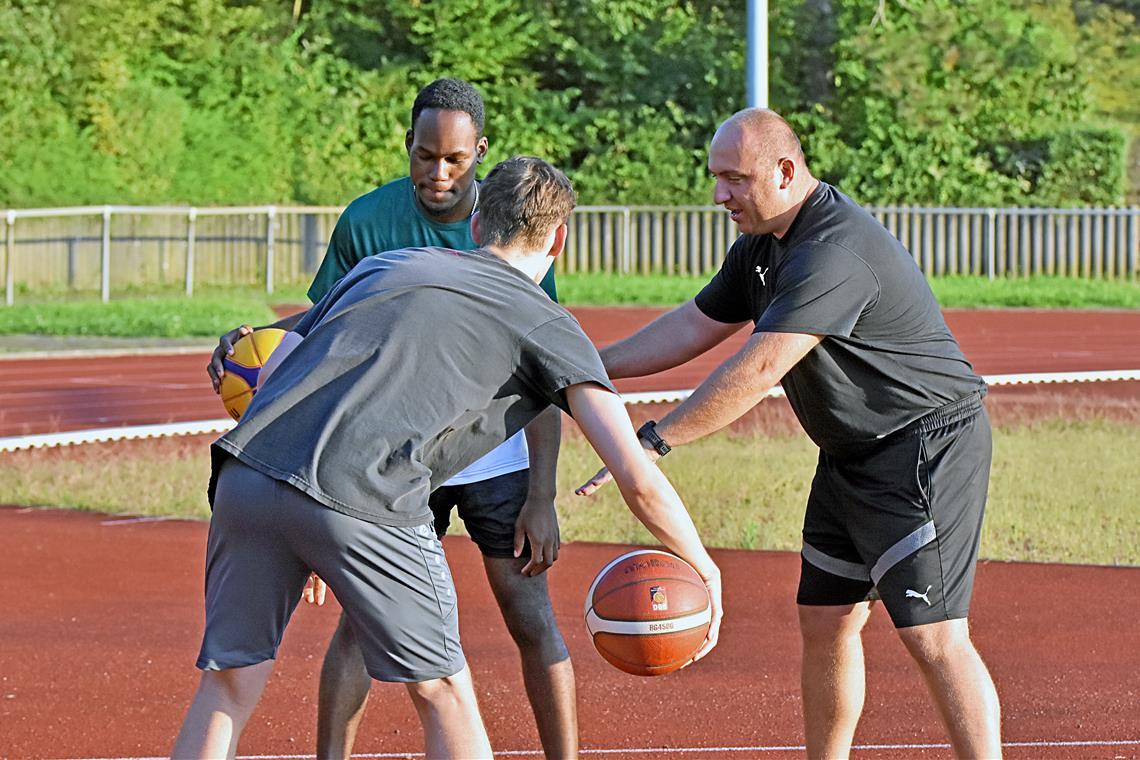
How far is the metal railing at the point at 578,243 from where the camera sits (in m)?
28.0

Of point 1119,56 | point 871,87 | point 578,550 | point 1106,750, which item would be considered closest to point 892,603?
point 1106,750

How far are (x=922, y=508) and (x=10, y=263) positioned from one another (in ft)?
77.3

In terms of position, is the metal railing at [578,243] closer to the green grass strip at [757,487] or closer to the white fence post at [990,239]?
the white fence post at [990,239]

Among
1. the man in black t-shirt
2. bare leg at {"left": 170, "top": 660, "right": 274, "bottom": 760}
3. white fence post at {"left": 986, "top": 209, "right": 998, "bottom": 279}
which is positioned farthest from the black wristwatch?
white fence post at {"left": 986, "top": 209, "right": 998, "bottom": 279}

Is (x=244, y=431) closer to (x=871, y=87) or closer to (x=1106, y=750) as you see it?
(x=1106, y=750)

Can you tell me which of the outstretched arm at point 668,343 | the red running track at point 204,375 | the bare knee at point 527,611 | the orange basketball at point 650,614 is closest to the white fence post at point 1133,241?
the red running track at point 204,375

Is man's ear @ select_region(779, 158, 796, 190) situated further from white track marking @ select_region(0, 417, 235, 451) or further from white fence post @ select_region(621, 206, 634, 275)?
white fence post @ select_region(621, 206, 634, 275)

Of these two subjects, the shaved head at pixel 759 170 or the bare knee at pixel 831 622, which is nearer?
the shaved head at pixel 759 170

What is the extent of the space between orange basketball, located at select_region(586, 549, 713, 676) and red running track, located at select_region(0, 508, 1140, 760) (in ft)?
4.28

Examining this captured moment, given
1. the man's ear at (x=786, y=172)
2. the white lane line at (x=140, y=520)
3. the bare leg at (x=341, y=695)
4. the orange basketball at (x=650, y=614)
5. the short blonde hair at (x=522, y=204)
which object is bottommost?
the white lane line at (x=140, y=520)

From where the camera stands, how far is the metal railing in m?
28.0

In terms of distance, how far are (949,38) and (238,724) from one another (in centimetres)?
3369

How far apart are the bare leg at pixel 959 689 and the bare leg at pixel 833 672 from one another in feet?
1.08

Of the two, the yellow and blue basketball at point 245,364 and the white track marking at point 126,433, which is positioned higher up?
the yellow and blue basketball at point 245,364
